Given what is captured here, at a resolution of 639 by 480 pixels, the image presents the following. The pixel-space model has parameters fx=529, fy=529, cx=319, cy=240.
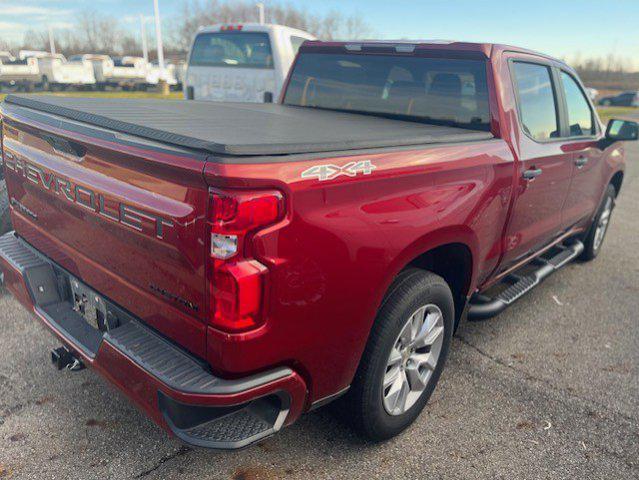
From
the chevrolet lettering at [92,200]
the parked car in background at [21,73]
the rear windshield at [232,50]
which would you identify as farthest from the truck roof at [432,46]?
the parked car in background at [21,73]

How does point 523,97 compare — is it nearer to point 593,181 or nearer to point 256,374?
point 593,181

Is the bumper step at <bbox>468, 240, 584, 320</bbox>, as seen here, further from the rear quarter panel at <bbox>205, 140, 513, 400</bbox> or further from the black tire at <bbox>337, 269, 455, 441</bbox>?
the rear quarter panel at <bbox>205, 140, 513, 400</bbox>

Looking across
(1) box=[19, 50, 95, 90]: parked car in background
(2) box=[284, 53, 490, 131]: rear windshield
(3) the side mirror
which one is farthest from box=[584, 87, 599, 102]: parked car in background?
(1) box=[19, 50, 95, 90]: parked car in background

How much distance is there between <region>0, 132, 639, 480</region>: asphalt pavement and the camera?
239 cm

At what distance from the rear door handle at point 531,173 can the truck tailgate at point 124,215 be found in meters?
2.05

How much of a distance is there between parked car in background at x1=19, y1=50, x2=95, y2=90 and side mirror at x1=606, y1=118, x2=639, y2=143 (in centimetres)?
3033

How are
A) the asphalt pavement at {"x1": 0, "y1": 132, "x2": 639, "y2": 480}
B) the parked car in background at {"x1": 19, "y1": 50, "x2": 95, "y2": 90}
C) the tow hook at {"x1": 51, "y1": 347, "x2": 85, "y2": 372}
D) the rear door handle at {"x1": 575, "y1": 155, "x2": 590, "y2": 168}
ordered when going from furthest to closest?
1. the parked car in background at {"x1": 19, "y1": 50, "x2": 95, "y2": 90}
2. the rear door handle at {"x1": 575, "y1": 155, "x2": 590, "y2": 168}
3. the tow hook at {"x1": 51, "y1": 347, "x2": 85, "y2": 372}
4. the asphalt pavement at {"x1": 0, "y1": 132, "x2": 639, "y2": 480}

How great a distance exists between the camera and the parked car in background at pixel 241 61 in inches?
319

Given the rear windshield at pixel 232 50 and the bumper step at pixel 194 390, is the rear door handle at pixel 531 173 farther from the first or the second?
the rear windshield at pixel 232 50

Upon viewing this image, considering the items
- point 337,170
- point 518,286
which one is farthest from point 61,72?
point 337,170

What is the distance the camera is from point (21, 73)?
2756 cm

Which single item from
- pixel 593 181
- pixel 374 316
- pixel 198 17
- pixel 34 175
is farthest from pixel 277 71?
pixel 198 17

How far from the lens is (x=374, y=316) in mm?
2178

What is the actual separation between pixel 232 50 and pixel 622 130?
20.5 feet
